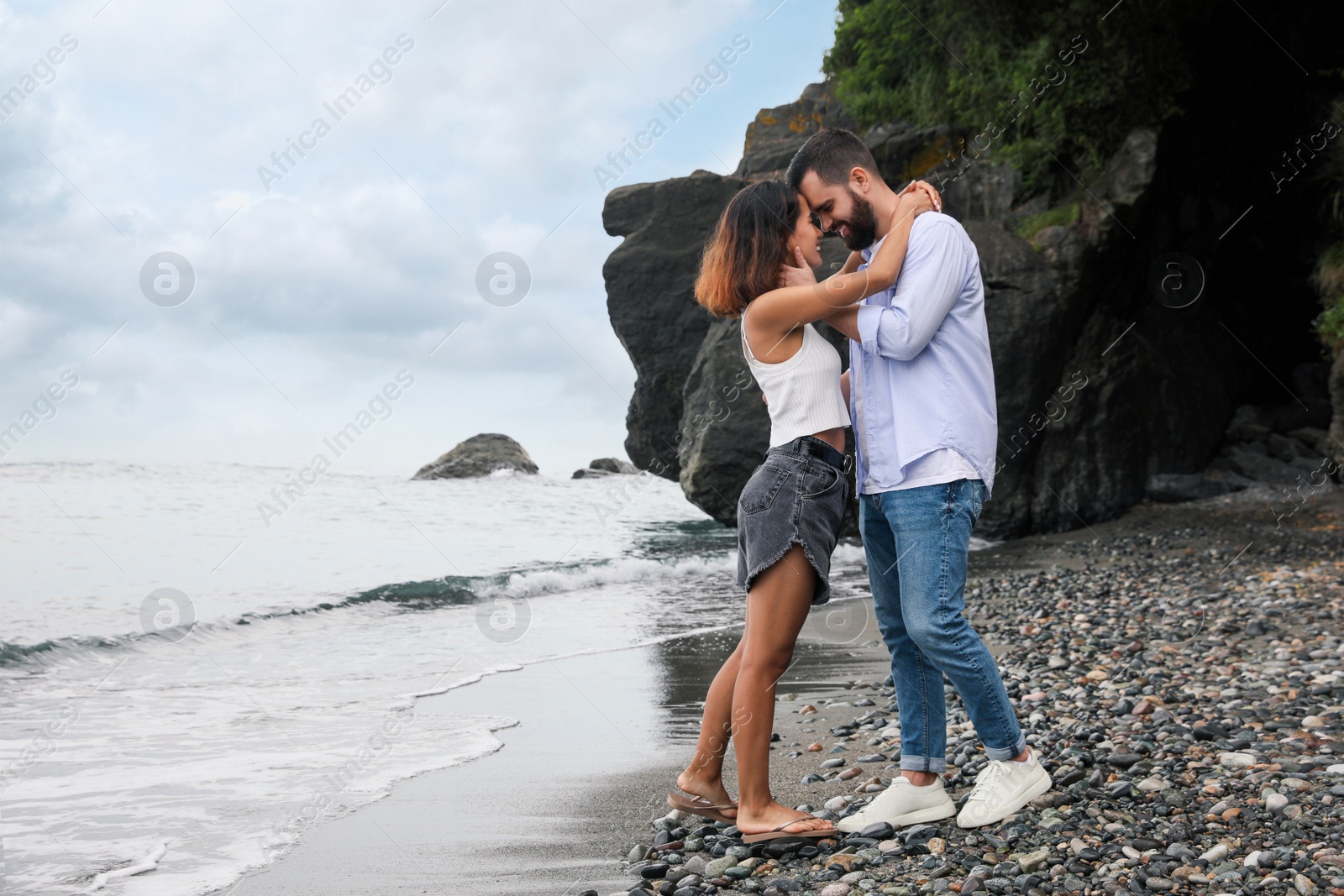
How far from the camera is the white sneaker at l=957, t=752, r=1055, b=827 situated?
3.41 meters

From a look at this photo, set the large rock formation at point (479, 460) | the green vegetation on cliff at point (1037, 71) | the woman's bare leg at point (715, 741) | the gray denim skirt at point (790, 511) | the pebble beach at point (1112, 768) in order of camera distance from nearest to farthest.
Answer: the pebble beach at point (1112, 768) → the gray denim skirt at point (790, 511) → the woman's bare leg at point (715, 741) → the green vegetation on cliff at point (1037, 71) → the large rock formation at point (479, 460)

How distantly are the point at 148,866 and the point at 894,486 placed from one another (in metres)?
3.17

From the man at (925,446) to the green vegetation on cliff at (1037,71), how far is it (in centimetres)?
1287

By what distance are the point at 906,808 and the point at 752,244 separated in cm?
203

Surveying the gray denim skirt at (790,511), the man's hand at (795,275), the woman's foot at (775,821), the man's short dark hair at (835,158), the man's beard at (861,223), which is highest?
the man's short dark hair at (835,158)

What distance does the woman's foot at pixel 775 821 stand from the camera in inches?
136

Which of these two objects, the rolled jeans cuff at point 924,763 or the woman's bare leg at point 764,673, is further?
the rolled jeans cuff at point 924,763

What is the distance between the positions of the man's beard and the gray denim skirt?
73cm

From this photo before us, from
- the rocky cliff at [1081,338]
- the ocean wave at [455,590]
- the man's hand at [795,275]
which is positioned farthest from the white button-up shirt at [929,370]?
the rocky cliff at [1081,338]

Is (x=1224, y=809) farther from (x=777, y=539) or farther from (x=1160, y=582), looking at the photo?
(x=1160, y=582)

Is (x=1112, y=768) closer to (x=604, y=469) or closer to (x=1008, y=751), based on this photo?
(x=1008, y=751)

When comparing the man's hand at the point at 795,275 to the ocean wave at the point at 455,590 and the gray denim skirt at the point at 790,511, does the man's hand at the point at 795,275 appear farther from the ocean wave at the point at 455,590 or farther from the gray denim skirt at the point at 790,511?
the ocean wave at the point at 455,590

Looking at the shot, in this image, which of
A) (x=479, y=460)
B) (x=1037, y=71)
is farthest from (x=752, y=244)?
(x=479, y=460)

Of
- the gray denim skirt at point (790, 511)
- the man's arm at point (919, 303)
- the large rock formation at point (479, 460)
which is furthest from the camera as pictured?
the large rock formation at point (479, 460)
